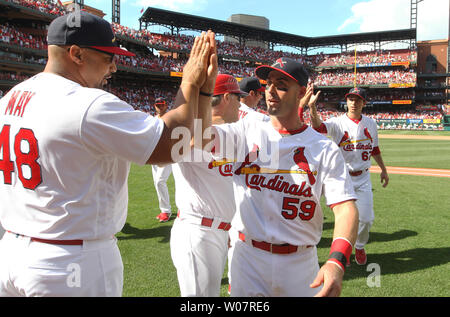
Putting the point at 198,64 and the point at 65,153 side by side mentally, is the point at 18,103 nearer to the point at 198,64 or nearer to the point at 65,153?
the point at 65,153

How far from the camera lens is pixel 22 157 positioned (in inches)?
66.8

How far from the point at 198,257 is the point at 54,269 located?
1.32 m

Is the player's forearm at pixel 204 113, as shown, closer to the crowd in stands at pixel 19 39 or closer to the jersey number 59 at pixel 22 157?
the jersey number 59 at pixel 22 157

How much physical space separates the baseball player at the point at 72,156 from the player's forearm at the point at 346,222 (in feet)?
3.80

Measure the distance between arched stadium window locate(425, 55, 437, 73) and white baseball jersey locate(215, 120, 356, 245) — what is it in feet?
207

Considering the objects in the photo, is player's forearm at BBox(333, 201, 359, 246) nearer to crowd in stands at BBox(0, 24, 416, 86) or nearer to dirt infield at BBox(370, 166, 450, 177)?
dirt infield at BBox(370, 166, 450, 177)

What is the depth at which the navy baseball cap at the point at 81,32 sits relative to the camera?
174 centimetres

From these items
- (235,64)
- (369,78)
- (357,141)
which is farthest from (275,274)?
(369,78)

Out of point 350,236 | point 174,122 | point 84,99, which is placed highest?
point 84,99

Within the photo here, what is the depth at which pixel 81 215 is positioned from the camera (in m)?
1.73

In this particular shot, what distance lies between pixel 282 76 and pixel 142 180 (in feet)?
30.9

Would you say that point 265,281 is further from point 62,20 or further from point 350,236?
point 62,20

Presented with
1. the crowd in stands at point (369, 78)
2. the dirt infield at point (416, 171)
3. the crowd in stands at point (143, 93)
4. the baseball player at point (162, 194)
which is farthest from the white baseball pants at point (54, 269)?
the crowd in stands at point (369, 78)
